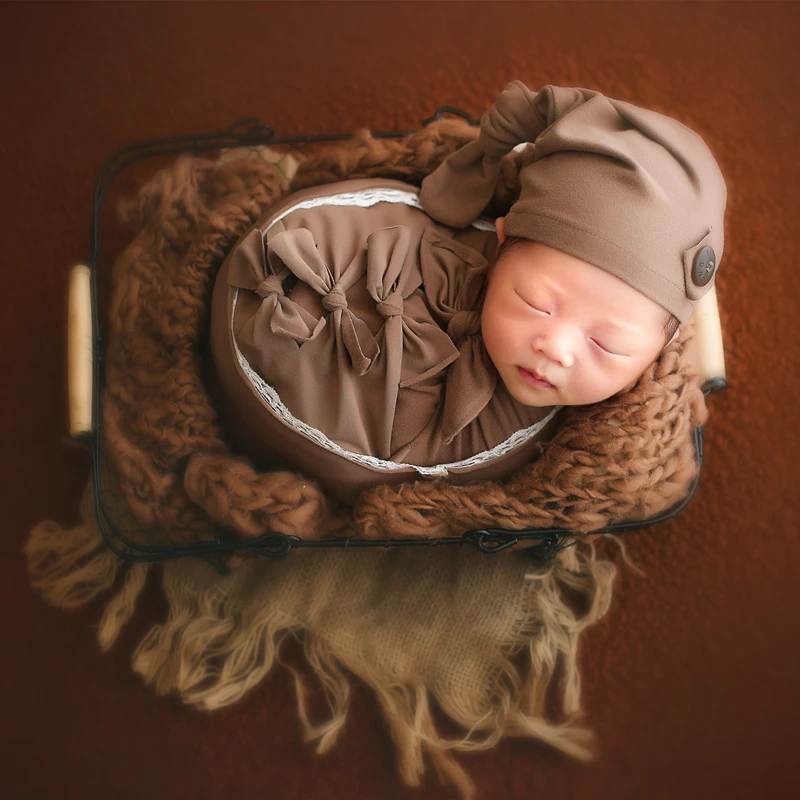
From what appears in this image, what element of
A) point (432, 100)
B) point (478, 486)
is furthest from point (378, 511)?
point (432, 100)

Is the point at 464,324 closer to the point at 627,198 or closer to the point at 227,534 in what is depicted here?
the point at 627,198

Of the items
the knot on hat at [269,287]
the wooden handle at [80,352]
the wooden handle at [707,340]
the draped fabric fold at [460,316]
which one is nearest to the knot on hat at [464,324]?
the draped fabric fold at [460,316]

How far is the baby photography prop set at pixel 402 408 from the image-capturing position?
0.81 metres

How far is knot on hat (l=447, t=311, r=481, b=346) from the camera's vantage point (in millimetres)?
911

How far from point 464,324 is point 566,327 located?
16cm

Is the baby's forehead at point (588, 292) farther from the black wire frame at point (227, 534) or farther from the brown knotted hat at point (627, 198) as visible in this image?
the black wire frame at point (227, 534)

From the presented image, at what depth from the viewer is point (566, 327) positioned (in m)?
0.79

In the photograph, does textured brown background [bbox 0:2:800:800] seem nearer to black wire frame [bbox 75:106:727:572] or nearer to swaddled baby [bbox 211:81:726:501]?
black wire frame [bbox 75:106:727:572]

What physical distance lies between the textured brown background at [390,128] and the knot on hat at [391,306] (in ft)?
1.77

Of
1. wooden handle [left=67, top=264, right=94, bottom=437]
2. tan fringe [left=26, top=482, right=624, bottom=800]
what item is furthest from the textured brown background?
wooden handle [left=67, top=264, right=94, bottom=437]

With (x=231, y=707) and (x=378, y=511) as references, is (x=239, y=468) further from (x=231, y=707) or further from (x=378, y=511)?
(x=231, y=707)

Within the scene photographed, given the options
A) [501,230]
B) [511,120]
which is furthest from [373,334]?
[511,120]

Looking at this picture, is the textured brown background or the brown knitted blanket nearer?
the brown knitted blanket

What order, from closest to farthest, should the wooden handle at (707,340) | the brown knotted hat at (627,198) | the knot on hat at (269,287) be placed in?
the brown knotted hat at (627,198), the knot on hat at (269,287), the wooden handle at (707,340)
